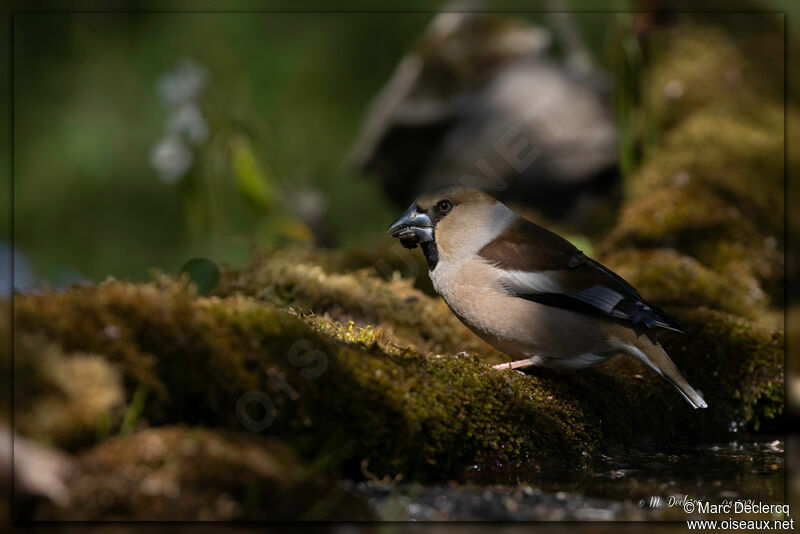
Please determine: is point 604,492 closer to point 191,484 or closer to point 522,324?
point 522,324

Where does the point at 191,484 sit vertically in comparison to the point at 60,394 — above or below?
below

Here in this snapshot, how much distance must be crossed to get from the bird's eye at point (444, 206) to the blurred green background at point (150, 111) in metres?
5.88

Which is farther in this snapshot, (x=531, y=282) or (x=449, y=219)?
(x=449, y=219)

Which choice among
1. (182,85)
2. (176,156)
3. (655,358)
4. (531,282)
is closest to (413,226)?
(531,282)

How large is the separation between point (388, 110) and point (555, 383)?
6.67 meters

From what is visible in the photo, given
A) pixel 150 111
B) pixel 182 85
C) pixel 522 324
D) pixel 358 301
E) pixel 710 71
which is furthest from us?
pixel 150 111

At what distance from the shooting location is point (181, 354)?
281cm

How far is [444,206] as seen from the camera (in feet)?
14.4

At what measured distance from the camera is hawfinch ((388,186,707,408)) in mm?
3895

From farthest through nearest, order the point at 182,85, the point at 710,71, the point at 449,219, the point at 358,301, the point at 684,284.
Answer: the point at 710,71, the point at 182,85, the point at 684,284, the point at 358,301, the point at 449,219

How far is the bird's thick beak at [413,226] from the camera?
4.39 meters

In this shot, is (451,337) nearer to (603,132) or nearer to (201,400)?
(201,400)

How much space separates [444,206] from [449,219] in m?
0.09

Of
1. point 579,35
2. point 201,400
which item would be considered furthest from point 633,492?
point 579,35
